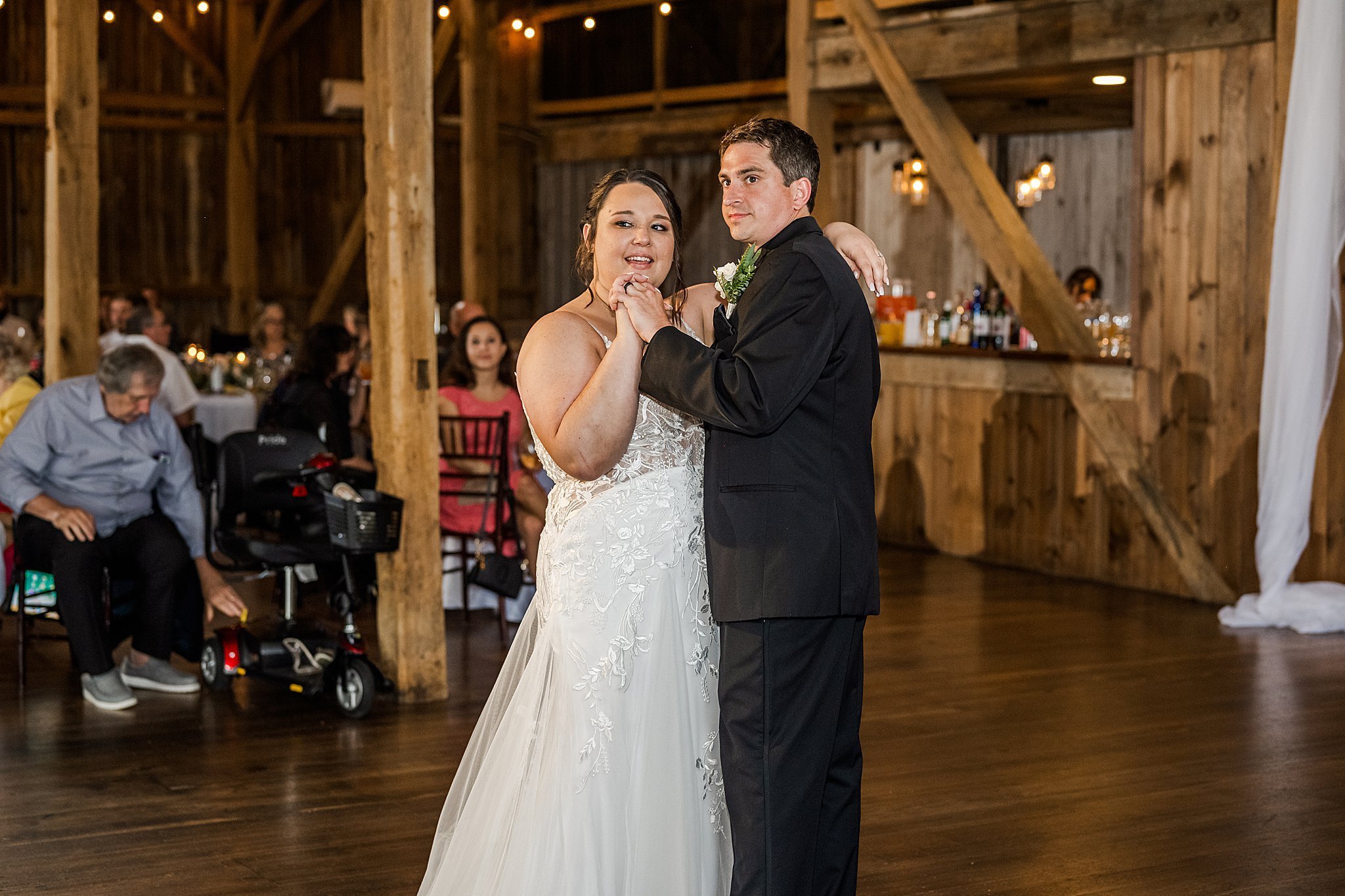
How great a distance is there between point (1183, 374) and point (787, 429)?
5.24 meters

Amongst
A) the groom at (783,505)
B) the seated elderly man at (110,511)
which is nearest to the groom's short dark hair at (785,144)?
the groom at (783,505)

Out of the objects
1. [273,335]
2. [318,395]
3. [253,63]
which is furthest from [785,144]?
[253,63]

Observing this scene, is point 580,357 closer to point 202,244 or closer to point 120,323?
point 120,323

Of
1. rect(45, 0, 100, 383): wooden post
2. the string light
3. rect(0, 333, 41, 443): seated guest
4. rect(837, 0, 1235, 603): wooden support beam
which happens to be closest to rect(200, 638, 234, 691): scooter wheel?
rect(0, 333, 41, 443): seated guest

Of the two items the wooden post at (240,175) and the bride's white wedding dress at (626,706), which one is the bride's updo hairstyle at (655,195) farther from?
the wooden post at (240,175)

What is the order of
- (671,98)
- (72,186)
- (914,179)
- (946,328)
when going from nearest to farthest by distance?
(72,186) → (946,328) → (914,179) → (671,98)

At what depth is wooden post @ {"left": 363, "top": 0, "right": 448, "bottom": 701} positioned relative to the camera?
5371mm

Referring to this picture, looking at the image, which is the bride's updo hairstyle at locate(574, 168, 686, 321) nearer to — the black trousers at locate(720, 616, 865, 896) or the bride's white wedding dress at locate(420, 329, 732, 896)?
the bride's white wedding dress at locate(420, 329, 732, 896)

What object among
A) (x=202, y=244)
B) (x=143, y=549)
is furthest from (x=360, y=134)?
(x=143, y=549)

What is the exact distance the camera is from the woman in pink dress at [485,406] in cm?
704

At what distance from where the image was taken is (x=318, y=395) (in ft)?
24.2

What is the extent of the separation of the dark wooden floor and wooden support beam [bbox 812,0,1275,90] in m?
2.76

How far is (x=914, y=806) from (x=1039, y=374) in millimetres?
4288

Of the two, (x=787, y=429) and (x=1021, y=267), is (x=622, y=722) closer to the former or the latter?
(x=787, y=429)
